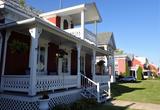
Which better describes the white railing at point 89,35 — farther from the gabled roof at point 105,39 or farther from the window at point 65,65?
the gabled roof at point 105,39

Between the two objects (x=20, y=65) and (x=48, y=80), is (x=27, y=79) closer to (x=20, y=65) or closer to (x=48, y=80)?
(x=48, y=80)

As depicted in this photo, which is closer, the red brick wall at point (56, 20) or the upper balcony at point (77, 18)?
the upper balcony at point (77, 18)

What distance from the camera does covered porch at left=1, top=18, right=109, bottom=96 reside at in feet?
30.1

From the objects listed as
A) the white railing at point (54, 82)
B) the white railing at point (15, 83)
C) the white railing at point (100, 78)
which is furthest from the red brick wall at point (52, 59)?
the white railing at point (15, 83)

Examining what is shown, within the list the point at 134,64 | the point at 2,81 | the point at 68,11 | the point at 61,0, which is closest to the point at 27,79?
the point at 2,81

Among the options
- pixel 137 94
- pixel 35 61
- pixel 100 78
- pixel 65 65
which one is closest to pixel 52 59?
pixel 65 65

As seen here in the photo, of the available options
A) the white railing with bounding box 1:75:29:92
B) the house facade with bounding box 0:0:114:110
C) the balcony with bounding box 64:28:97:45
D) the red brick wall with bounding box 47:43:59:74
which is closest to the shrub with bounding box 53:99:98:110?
the house facade with bounding box 0:0:114:110

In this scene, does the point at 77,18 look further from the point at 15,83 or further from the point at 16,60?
the point at 15,83

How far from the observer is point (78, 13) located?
1738cm

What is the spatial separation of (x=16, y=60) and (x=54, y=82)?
288 centimetres

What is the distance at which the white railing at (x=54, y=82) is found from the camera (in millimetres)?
9508

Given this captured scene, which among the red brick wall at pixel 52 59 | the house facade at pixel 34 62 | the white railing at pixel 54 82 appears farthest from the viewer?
the red brick wall at pixel 52 59

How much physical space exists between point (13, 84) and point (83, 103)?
4107mm

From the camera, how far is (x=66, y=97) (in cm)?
1150
